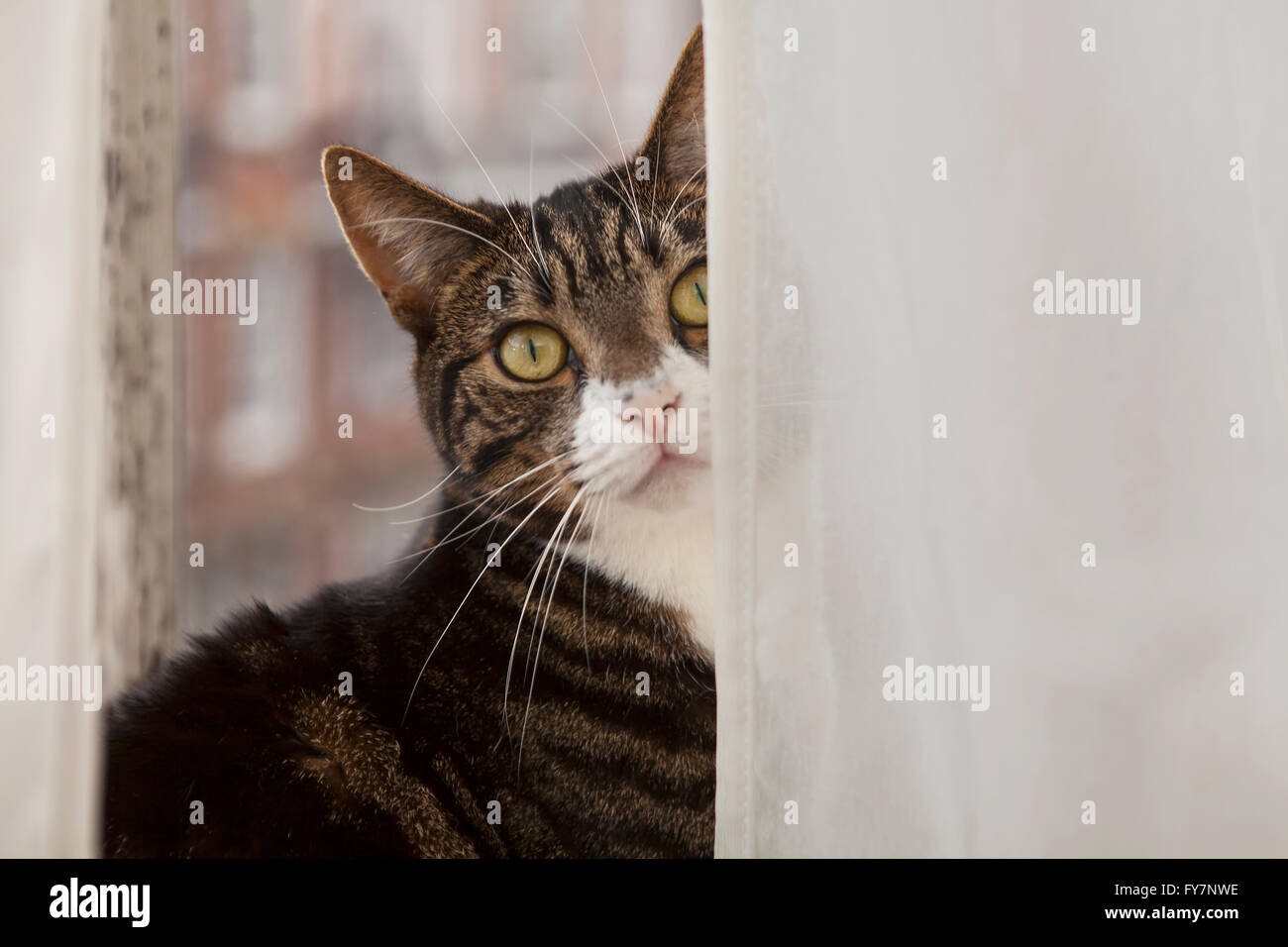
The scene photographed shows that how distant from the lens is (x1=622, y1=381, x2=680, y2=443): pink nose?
2.58 feet

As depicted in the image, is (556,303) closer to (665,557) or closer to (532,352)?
(532,352)

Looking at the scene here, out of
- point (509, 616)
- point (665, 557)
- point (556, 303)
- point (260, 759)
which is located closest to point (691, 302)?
point (556, 303)

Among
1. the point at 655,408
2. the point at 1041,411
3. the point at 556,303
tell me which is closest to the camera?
the point at 1041,411

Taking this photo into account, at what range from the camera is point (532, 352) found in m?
0.90

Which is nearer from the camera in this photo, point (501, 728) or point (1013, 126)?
point (1013, 126)

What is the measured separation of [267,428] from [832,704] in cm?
105

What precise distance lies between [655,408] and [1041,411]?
13.3 inches

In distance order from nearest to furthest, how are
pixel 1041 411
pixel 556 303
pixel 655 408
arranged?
pixel 1041 411 → pixel 655 408 → pixel 556 303

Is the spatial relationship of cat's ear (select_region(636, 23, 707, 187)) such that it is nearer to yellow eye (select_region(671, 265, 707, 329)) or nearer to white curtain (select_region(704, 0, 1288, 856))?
yellow eye (select_region(671, 265, 707, 329))

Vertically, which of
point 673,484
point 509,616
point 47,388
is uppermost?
point 47,388

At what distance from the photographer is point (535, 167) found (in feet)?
4.07

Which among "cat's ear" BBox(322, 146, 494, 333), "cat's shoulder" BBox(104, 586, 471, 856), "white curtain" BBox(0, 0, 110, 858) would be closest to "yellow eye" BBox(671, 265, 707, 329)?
"cat's ear" BBox(322, 146, 494, 333)
